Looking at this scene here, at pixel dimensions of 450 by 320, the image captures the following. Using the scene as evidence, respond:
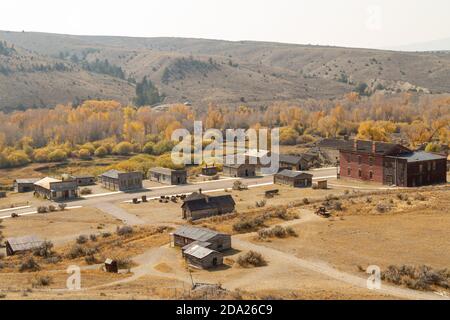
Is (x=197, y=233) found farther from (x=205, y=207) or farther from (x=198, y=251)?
(x=205, y=207)

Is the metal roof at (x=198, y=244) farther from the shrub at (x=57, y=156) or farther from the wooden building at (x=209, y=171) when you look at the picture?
the shrub at (x=57, y=156)

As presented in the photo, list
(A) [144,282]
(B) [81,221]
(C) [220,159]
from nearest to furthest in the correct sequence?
(A) [144,282] < (B) [81,221] < (C) [220,159]

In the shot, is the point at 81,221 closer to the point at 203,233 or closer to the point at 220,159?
the point at 203,233

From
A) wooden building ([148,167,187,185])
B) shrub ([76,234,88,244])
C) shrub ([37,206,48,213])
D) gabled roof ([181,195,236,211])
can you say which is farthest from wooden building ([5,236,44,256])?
wooden building ([148,167,187,185])

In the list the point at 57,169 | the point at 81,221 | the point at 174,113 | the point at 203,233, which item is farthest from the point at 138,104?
the point at 203,233

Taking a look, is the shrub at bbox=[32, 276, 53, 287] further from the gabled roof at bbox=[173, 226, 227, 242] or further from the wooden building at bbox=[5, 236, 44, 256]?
the gabled roof at bbox=[173, 226, 227, 242]

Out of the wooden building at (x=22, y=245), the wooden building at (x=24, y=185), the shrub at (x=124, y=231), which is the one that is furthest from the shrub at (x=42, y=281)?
the wooden building at (x=24, y=185)
